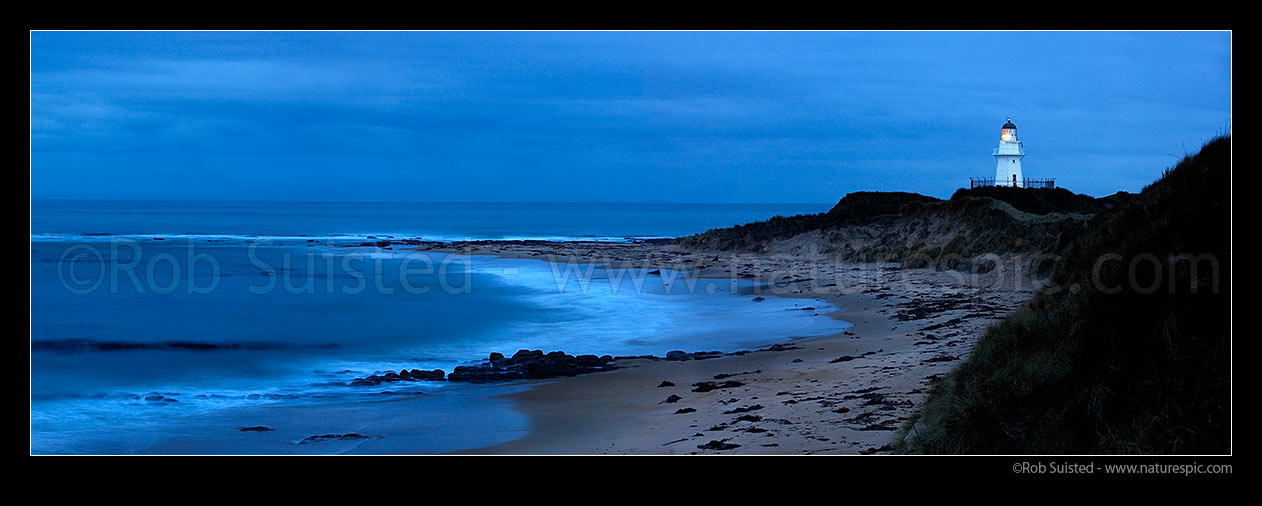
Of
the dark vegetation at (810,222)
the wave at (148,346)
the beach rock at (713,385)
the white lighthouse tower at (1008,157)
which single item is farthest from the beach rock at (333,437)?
the white lighthouse tower at (1008,157)

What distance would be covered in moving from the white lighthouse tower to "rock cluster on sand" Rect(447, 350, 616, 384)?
145 feet

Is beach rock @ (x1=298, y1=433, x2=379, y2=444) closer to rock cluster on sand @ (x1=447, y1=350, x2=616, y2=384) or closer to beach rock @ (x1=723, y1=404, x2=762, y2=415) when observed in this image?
rock cluster on sand @ (x1=447, y1=350, x2=616, y2=384)

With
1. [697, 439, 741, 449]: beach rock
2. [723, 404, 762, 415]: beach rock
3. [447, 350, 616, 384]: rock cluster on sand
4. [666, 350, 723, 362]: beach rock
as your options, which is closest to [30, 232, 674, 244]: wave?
[666, 350, 723, 362]: beach rock

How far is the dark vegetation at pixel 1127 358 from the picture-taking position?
159 inches

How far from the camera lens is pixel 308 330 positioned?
1551cm

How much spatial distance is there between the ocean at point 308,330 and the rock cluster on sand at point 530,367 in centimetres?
50

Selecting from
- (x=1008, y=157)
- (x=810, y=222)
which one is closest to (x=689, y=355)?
(x=810, y=222)

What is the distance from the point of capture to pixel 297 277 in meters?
27.6
